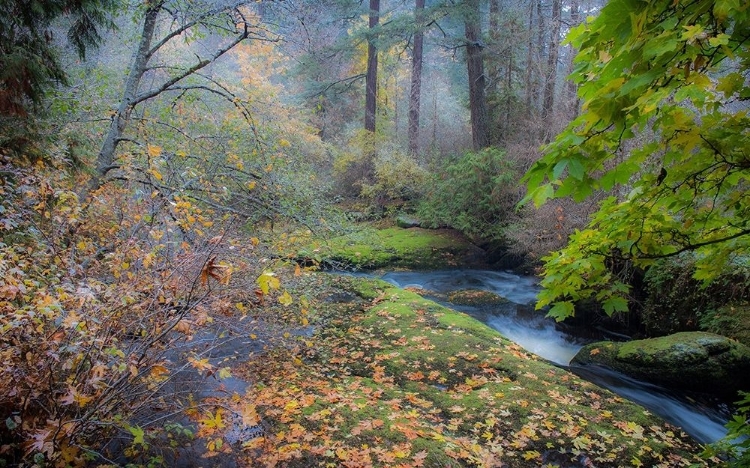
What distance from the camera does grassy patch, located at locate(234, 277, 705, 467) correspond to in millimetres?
4203

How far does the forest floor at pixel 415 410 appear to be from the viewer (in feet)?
13.5

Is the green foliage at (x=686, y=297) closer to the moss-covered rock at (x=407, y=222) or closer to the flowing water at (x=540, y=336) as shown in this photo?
the flowing water at (x=540, y=336)

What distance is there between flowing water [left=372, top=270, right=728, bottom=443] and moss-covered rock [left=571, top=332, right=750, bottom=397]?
0.21m

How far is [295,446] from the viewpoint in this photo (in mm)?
4148

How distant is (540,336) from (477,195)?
6.31 m

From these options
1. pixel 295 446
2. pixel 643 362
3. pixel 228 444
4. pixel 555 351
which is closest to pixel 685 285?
pixel 643 362

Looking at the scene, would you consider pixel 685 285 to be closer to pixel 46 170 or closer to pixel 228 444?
pixel 228 444

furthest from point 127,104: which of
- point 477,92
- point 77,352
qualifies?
point 477,92

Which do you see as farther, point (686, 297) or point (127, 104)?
point (686, 297)

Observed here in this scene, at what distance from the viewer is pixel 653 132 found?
2.21 meters

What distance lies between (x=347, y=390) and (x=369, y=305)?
397 centimetres

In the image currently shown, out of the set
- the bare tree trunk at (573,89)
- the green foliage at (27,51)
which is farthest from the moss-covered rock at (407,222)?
the green foliage at (27,51)

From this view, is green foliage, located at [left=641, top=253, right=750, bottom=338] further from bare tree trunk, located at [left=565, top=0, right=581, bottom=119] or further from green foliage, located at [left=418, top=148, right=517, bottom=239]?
green foliage, located at [left=418, top=148, right=517, bottom=239]

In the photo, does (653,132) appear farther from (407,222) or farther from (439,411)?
(407,222)
